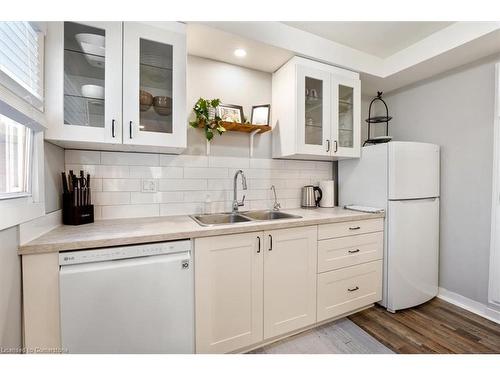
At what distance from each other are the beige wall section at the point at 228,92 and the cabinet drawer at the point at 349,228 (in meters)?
0.92

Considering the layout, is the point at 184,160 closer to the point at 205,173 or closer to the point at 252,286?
the point at 205,173

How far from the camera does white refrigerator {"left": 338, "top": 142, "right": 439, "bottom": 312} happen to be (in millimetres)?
1969

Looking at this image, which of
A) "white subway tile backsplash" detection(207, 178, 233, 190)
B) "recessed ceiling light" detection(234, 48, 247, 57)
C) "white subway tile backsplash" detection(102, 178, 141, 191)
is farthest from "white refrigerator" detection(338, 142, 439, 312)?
"white subway tile backsplash" detection(102, 178, 141, 191)

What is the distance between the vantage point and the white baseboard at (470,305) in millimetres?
1883

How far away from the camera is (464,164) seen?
6.84ft

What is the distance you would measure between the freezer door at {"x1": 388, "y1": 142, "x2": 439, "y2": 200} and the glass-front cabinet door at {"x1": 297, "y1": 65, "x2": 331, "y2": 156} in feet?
→ 1.85

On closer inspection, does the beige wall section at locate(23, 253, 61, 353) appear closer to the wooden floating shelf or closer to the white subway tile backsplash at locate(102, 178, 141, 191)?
the white subway tile backsplash at locate(102, 178, 141, 191)

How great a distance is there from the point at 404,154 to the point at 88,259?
2.37 metres

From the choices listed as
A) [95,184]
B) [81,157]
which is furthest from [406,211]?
[81,157]

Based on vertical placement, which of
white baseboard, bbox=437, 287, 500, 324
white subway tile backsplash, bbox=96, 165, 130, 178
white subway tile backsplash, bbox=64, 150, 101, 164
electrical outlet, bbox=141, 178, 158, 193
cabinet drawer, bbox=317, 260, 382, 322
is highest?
white subway tile backsplash, bbox=64, 150, 101, 164

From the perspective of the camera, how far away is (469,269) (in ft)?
6.79

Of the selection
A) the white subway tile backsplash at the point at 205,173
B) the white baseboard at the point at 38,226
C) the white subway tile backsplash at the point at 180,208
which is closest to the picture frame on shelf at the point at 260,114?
the white subway tile backsplash at the point at 205,173
